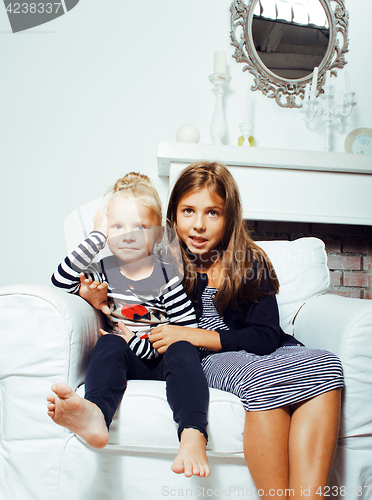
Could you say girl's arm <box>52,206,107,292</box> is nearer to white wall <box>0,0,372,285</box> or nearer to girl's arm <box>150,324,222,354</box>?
girl's arm <box>150,324,222,354</box>

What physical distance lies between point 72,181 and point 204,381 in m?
1.35

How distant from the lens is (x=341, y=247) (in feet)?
6.68

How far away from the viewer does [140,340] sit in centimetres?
90

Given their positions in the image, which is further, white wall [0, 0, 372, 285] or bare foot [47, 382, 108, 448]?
white wall [0, 0, 372, 285]

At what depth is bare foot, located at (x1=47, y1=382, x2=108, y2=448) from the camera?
0.58 m

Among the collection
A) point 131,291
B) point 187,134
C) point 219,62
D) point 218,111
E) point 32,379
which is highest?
point 219,62

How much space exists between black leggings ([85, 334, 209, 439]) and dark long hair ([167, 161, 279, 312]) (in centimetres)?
27

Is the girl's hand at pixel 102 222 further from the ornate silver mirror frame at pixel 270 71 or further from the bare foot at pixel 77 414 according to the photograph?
the ornate silver mirror frame at pixel 270 71

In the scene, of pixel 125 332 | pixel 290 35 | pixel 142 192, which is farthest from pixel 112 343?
pixel 290 35

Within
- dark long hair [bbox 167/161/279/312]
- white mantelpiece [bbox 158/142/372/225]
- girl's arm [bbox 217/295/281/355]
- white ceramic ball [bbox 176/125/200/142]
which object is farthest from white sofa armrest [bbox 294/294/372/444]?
white ceramic ball [bbox 176/125/200/142]

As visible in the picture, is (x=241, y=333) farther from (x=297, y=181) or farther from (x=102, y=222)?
(x=297, y=181)

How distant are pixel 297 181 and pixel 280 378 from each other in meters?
1.21

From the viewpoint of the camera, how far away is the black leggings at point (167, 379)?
66 centimetres

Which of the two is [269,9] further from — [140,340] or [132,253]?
[140,340]
